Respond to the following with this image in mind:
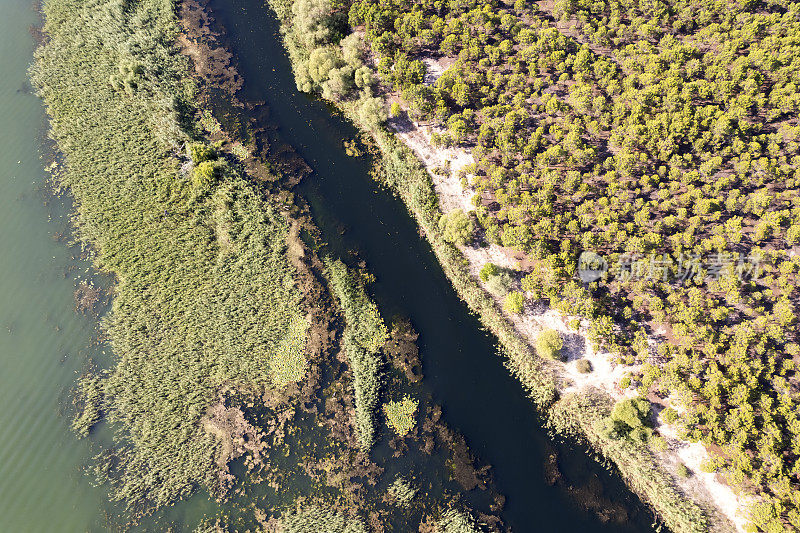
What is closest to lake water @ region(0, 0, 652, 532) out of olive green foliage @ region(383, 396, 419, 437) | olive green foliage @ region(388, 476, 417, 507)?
olive green foliage @ region(383, 396, 419, 437)

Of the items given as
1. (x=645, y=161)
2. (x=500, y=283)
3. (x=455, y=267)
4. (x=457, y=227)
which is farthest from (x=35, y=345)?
(x=645, y=161)

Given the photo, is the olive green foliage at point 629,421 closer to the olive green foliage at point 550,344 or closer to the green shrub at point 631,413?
the green shrub at point 631,413

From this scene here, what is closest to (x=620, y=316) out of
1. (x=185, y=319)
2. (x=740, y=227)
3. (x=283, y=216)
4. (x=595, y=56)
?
(x=740, y=227)

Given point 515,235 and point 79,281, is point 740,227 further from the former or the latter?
point 79,281

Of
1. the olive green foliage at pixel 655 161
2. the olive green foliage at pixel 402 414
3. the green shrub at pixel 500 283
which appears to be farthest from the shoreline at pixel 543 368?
the olive green foliage at pixel 402 414
